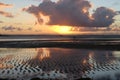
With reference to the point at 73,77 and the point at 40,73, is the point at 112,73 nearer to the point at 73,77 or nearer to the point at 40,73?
the point at 73,77

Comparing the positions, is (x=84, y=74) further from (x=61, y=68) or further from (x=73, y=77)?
(x=61, y=68)

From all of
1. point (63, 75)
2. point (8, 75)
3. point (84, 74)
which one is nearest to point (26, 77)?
point (8, 75)

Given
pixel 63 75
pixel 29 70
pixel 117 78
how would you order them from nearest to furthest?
pixel 117 78, pixel 63 75, pixel 29 70

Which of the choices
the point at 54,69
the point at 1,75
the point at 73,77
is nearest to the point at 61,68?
the point at 54,69

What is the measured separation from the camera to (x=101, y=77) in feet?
56.2

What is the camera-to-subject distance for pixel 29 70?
2028 centimetres

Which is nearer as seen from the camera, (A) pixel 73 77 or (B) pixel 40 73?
(A) pixel 73 77

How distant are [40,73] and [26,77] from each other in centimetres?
181

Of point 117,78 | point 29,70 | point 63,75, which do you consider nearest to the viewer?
point 117,78

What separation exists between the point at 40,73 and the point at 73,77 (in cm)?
286

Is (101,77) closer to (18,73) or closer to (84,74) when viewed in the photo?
(84,74)

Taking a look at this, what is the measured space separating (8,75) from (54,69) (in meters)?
4.17

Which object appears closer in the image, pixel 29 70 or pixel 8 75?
pixel 8 75

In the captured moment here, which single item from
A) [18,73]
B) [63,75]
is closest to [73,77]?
[63,75]
